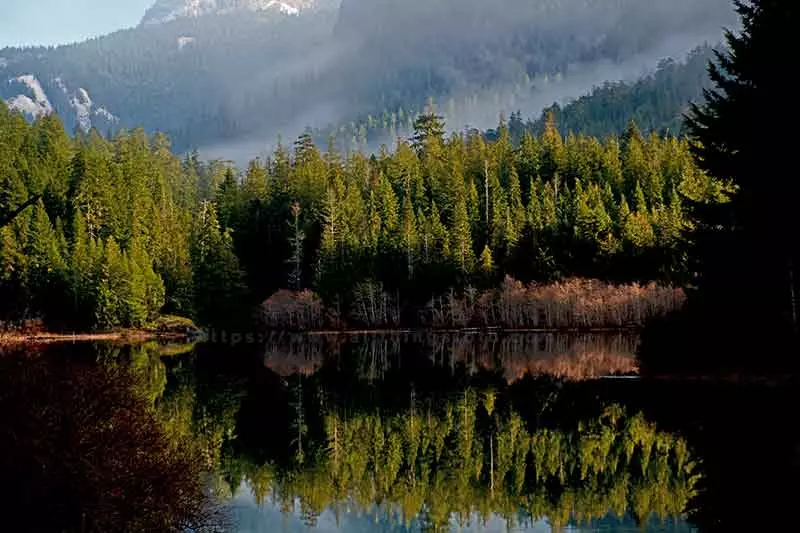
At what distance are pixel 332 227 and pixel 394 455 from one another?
10809cm

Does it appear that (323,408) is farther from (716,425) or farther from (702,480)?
(702,480)

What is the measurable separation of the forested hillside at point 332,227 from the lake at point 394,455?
6586 cm

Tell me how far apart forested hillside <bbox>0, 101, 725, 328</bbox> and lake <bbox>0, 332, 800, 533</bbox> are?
216ft

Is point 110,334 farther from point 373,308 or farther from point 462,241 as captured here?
point 462,241

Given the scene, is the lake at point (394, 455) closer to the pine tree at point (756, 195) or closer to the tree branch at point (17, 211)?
the pine tree at point (756, 195)

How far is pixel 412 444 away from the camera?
24.8 metres

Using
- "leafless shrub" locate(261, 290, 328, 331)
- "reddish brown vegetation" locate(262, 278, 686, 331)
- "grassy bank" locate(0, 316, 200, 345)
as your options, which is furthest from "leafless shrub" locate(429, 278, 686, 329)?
"grassy bank" locate(0, 316, 200, 345)

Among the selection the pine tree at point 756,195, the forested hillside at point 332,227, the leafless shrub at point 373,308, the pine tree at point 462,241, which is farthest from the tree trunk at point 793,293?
the leafless shrub at point 373,308

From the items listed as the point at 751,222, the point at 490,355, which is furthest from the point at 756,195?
the point at 490,355

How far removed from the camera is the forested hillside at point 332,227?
102 meters

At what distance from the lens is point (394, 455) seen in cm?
2336

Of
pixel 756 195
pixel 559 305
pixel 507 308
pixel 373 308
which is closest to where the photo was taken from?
pixel 756 195

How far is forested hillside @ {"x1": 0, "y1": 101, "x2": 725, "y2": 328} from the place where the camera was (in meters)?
102

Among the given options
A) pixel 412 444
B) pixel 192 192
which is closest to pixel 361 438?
pixel 412 444
